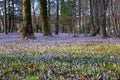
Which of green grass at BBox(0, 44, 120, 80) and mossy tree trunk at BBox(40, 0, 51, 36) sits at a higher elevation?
mossy tree trunk at BBox(40, 0, 51, 36)

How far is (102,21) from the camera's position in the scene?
94.3ft

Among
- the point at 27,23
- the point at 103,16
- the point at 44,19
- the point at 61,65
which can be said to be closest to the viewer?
the point at 61,65

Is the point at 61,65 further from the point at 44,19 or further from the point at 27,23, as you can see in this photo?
the point at 44,19

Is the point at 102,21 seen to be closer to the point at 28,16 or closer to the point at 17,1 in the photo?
the point at 28,16

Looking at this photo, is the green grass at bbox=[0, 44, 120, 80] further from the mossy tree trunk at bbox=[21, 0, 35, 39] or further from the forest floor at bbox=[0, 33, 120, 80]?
the mossy tree trunk at bbox=[21, 0, 35, 39]

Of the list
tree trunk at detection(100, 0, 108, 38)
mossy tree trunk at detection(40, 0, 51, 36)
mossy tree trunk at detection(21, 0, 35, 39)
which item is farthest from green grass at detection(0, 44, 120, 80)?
mossy tree trunk at detection(40, 0, 51, 36)

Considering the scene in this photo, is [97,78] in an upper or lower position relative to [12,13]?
lower

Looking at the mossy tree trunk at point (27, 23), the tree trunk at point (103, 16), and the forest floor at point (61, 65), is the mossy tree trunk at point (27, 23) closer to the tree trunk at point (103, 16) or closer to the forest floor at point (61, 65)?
the tree trunk at point (103, 16)

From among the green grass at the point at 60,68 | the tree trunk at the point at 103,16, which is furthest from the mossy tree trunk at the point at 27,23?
the green grass at the point at 60,68

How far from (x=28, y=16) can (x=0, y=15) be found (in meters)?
48.6

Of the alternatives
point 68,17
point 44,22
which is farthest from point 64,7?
point 44,22

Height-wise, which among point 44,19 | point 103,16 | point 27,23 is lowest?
point 27,23

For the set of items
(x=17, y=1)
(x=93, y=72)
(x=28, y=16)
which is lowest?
(x=93, y=72)

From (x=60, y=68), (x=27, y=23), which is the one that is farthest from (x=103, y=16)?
(x=60, y=68)
